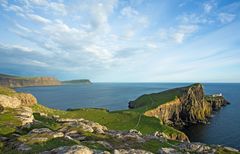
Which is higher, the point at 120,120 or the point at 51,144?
the point at 51,144

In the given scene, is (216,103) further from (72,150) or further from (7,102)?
(72,150)

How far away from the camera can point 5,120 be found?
40188 mm

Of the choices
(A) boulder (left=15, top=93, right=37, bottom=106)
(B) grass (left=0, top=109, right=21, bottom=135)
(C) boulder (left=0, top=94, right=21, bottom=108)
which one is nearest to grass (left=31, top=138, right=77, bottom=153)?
(B) grass (left=0, top=109, right=21, bottom=135)

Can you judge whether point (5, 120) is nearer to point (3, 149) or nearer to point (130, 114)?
point (3, 149)

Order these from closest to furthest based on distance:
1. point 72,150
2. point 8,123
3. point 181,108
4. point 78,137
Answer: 1. point 72,150
2. point 78,137
3. point 8,123
4. point 181,108

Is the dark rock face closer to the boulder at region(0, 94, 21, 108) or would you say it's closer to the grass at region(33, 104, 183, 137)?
the grass at region(33, 104, 183, 137)

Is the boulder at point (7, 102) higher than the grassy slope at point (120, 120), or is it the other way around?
the boulder at point (7, 102)

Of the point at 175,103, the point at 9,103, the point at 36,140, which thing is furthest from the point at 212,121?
the point at 36,140

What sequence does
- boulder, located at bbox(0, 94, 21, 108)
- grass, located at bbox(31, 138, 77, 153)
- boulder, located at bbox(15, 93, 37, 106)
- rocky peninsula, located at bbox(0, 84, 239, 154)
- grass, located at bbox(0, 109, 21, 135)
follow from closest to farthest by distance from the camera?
grass, located at bbox(31, 138, 77, 153) → rocky peninsula, located at bbox(0, 84, 239, 154) → grass, located at bbox(0, 109, 21, 135) → boulder, located at bbox(0, 94, 21, 108) → boulder, located at bbox(15, 93, 37, 106)

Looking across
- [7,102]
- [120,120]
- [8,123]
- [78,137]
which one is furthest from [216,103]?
[8,123]

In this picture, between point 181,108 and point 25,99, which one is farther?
point 181,108

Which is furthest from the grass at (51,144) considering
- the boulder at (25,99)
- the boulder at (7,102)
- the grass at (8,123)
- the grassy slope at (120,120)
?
the grassy slope at (120,120)

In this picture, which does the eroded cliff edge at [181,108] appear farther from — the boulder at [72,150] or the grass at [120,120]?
the boulder at [72,150]

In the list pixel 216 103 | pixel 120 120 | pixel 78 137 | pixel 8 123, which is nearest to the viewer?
pixel 78 137
